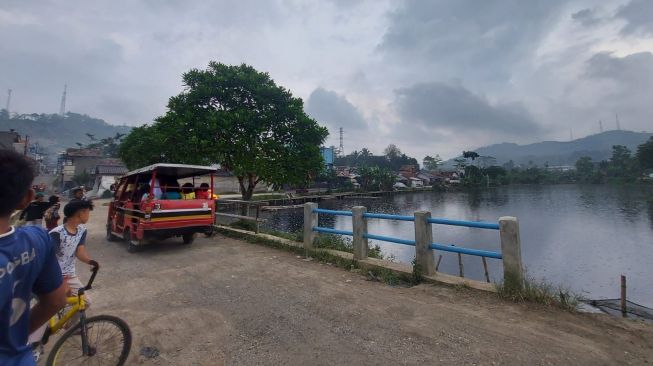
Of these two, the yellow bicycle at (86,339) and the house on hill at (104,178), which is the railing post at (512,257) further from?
the house on hill at (104,178)

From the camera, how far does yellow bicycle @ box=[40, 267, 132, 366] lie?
2979 mm

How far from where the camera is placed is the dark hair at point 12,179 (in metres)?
1.56

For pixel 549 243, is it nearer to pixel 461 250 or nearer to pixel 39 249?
pixel 461 250

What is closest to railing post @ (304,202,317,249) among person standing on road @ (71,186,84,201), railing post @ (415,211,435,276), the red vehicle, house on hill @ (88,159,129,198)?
the red vehicle

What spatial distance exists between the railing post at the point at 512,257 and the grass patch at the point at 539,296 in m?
0.07

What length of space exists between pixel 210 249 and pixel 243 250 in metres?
0.97

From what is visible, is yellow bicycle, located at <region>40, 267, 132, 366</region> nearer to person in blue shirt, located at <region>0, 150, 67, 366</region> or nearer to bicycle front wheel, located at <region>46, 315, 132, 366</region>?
bicycle front wheel, located at <region>46, 315, 132, 366</region>

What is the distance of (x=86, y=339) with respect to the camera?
306cm

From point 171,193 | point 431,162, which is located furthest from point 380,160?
point 171,193

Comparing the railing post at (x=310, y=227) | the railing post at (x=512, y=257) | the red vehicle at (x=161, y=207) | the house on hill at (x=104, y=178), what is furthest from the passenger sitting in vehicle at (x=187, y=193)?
the house on hill at (x=104, y=178)

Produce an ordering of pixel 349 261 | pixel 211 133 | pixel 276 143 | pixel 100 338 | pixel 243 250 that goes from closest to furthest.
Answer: pixel 100 338 < pixel 349 261 < pixel 243 250 < pixel 211 133 < pixel 276 143

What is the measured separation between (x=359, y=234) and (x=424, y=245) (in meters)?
1.54

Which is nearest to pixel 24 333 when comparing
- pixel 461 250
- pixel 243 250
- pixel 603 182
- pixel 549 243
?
pixel 461 250

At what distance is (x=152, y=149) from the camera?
20359 millimetres
